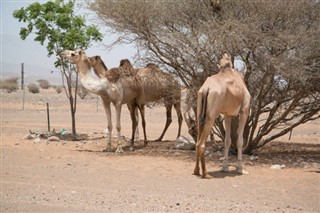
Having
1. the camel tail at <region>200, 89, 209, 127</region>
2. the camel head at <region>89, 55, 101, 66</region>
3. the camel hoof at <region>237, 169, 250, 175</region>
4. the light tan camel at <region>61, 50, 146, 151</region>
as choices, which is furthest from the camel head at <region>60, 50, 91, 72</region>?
the camel hoof at <region>237, 169, 250, 175</region>

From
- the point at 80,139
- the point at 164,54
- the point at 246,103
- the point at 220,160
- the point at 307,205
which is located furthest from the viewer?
the point at 80,139

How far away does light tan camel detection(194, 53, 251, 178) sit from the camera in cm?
980

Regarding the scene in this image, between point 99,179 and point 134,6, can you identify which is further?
point 134,6

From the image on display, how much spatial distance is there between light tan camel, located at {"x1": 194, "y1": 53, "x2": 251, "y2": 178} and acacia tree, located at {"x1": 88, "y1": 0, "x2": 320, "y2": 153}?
0.95 m

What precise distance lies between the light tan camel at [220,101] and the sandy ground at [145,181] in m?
0.69

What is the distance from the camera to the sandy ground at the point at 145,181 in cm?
781

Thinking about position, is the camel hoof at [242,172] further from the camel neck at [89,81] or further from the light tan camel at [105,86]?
the camel neck at [89,81]

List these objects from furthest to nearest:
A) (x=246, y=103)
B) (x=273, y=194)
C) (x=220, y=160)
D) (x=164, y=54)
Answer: (x=164, y=54) < (x=220, y=160) < (x=246, y=103) < (x=273, y=194)

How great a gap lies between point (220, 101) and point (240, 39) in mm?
1915

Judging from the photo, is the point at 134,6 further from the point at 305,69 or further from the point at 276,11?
the point at 305,69

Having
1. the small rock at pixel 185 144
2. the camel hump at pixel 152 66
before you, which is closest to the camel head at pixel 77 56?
the camel hump at pixel 152 66

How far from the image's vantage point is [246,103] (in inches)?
422

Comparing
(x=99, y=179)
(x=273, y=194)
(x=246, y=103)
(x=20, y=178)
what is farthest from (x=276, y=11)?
(x=20, y=178)

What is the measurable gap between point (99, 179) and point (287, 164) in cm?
469
